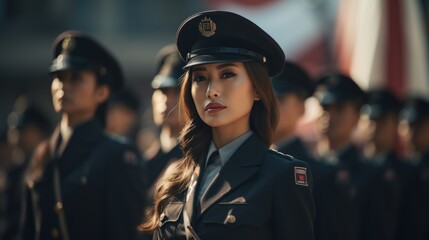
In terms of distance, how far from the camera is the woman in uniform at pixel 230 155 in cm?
413

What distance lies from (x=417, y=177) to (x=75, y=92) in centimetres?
436

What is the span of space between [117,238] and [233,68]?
1727mm

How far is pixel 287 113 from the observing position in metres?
6.88

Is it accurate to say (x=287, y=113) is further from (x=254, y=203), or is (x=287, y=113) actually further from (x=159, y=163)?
(x=254, y=203)

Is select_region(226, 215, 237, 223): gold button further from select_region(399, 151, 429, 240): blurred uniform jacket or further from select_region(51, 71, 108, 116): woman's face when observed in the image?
select_region(399, 151, 429, 240): blurred uniform jacket

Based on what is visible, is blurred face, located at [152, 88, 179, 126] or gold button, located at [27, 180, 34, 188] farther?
blurred face, located at [152, 88, 179, 126]

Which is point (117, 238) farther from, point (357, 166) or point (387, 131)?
point (387, 131)

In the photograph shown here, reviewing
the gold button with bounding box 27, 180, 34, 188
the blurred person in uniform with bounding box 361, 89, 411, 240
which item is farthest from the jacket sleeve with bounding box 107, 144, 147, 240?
the blurred person in uniform with bounding box 361, 89, 411, 240

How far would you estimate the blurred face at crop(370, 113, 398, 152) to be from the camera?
8977 mm

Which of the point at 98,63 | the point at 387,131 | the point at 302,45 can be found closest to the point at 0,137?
the point at 302,45

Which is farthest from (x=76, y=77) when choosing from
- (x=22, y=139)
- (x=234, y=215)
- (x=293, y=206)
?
(x=22, y=139)

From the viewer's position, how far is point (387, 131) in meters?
9.14

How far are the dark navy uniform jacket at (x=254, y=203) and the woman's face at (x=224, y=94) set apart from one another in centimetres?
18

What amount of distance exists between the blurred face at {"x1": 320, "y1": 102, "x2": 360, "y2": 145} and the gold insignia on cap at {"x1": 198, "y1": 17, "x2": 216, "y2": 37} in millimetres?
3393
